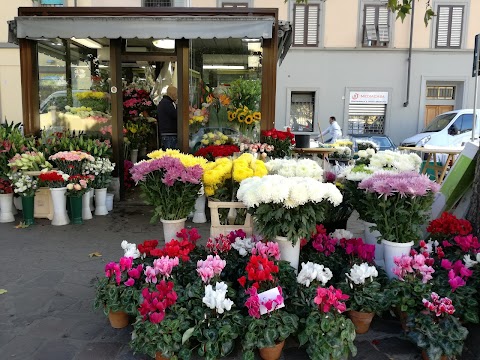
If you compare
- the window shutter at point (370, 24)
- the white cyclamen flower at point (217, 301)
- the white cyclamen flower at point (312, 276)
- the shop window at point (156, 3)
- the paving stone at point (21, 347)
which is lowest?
the paving stone at point (21, 347)

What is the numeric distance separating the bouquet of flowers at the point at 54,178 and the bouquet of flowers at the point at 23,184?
128 mm

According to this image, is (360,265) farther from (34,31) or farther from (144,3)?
(144,3)

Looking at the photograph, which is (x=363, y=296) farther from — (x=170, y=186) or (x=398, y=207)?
(x=170, y=186)

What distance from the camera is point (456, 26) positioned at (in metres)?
18.6

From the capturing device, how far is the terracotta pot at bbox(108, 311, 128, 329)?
2965mm

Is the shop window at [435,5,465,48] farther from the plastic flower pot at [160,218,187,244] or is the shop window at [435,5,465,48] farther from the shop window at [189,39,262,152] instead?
the plastic flower pot at [160,218,187,244]

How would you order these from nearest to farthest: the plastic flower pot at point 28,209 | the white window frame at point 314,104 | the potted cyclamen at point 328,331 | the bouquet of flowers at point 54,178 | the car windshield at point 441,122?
the potted cyclamen at point 328,331 → the bouquet of flowers at point 54,178 → the plastic flower pot at point 28,209 → the car windshield at point 441,122 → the white window frame at point 314,104

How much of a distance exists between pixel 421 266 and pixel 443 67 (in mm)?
18266

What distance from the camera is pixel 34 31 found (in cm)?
641

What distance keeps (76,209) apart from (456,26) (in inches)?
721

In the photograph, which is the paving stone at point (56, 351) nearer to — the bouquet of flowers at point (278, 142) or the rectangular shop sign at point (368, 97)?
the bouquet of flowers at point (278, 142)

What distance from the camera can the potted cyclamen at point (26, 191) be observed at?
585cm

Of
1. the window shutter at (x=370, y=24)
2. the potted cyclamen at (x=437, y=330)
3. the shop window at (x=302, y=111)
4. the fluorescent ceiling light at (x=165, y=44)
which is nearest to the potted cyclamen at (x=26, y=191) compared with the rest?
the fluorescent ceiling light at (x=165, y=44)

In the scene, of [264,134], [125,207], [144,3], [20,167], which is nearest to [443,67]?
[144,3]
